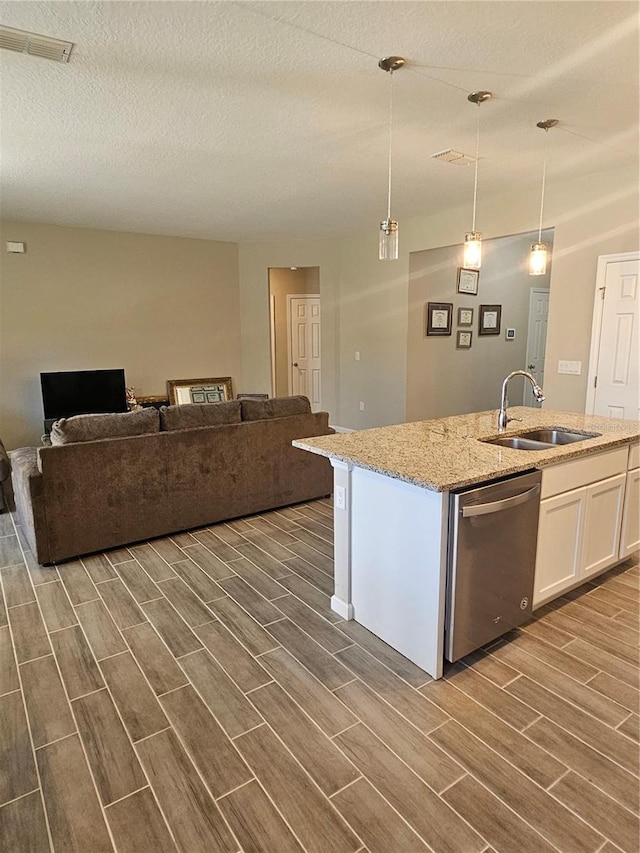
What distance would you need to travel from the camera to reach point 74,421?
11.1 ft

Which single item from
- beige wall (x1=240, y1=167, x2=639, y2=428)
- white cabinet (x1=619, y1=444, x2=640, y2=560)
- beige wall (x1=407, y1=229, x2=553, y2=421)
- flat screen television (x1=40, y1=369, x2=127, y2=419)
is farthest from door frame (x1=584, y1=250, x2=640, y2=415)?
flat screen television (x1=40, y1=369, x2=127, y2=419)

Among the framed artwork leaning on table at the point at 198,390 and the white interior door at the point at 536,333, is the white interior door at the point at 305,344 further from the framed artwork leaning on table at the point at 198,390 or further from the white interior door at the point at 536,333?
the white interior door at the point at 536,333

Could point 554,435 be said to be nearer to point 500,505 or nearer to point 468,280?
point 500,505

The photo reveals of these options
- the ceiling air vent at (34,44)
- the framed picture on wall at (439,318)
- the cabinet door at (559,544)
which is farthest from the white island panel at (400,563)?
the framed picture on wall at (439,318)

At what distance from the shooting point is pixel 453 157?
379cm

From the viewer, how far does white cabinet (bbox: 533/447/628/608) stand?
2525 millimetres

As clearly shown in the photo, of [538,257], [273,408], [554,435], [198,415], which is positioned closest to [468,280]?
[538,257]

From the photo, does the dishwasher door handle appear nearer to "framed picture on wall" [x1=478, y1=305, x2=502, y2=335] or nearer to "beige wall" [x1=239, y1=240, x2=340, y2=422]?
"framed picture on wall" [x1=478, y1=305, x2=502, y2=335]

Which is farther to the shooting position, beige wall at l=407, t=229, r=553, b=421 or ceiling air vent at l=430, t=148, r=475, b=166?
beige wall at l=407, t=229, r=553, b=421

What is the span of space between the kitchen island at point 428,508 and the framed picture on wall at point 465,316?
3889mm

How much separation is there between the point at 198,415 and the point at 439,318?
391cm

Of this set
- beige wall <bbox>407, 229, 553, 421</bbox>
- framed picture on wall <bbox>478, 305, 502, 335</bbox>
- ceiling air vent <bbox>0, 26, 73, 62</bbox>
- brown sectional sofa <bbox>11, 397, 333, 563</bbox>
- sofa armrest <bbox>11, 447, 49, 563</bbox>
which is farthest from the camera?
framed picture on wall <bbox>478, 305, 502, 335</bbox>

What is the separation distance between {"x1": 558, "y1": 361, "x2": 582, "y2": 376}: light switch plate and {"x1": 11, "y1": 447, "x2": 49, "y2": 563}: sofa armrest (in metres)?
4.47

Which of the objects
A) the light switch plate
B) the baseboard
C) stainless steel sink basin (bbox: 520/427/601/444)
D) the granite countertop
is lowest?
the baseboard
